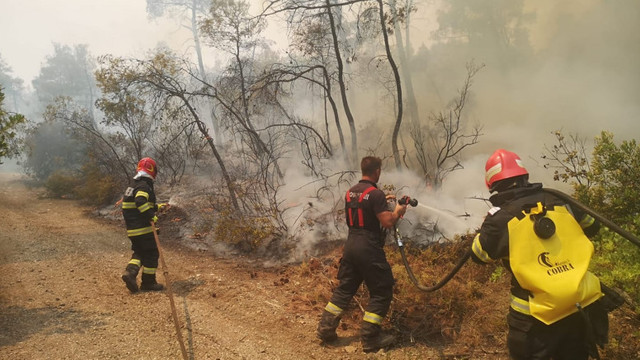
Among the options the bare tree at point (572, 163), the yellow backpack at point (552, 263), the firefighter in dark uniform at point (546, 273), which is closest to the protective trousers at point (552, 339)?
the firefighter in dark uniform at point (546, 273)

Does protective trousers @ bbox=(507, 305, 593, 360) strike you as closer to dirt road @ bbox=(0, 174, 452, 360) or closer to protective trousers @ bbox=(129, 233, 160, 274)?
dirt road @ bbox=(0, 174, 452, 360)

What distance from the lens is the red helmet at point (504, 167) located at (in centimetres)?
241

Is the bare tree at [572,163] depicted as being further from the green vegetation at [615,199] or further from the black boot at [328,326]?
the black boot at [328,326]

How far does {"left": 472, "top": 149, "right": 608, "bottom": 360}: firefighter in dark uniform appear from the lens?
2068 mm

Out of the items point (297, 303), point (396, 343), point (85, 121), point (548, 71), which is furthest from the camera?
point (548, 71)

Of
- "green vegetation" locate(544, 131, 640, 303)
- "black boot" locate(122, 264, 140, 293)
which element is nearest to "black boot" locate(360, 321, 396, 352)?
"green vegetation" locate(544, 131, 640, 303)

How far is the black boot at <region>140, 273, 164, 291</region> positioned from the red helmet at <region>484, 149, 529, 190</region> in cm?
491

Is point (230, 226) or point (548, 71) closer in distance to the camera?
point (230, 226)

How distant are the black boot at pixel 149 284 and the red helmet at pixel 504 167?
4.91m

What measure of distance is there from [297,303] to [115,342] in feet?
7.14

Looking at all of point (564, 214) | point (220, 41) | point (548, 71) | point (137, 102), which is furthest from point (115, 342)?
point (548, 71)

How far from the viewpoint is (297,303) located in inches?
191

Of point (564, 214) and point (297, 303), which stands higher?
point (564, 214)

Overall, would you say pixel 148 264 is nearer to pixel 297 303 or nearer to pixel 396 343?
pixel 297 303
